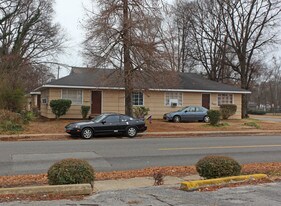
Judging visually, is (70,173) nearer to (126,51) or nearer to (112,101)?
(126,51)

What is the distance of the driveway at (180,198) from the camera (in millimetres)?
7094

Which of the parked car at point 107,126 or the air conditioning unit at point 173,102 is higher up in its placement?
the air conditioning unit at point 173,102

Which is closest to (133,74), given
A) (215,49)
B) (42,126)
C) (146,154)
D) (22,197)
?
(42,126)

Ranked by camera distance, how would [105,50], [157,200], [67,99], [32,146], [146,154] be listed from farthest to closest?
[67,99] < [105,50] < [32,146] < [146,154] < [157,200]

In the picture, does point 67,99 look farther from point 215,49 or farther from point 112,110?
point 215,49

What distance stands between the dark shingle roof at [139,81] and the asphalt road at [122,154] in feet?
26.5

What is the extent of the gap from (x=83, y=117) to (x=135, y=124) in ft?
32.4

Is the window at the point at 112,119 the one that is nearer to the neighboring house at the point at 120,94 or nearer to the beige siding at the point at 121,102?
the neighboring house at the point at 120,94

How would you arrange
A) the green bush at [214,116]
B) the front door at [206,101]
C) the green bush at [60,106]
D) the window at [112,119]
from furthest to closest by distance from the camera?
the front door at [206,101], the green bush at [60,106], the green bush at [214,116], the window at [112,119]

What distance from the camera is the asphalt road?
12.5 metres

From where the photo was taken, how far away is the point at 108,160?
13617 millimetres

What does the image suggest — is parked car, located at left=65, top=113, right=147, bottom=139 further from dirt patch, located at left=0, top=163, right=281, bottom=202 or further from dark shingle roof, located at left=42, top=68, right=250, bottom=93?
dirt patch, located at left=0, top=163, right=281, bottom=202

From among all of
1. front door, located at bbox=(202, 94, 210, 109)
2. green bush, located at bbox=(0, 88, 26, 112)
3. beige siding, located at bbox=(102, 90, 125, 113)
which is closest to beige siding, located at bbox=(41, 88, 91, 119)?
beige siding, located at bbox=(102, 90, 125, 113)

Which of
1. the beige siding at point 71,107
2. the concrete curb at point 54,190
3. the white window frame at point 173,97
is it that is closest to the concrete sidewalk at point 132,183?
the concrete curb at point 54,190
